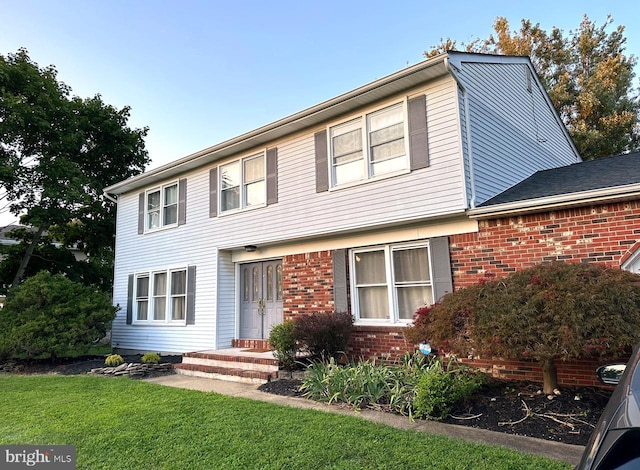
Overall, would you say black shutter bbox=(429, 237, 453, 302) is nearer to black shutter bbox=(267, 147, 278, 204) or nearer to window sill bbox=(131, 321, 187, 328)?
black shutter bbox=(267, 147, 278, 204)

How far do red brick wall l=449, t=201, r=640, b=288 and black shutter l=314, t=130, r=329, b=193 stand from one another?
2887 millimetres

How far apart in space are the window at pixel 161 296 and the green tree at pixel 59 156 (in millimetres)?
5583

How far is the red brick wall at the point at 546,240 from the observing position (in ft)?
19.4

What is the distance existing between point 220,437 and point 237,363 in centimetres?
423

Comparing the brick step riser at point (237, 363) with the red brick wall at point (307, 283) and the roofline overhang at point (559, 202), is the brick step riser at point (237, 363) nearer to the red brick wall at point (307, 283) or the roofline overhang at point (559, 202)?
the red brick wall at point (307, 283)

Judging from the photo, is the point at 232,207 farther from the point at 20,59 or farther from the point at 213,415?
the point at 20,59

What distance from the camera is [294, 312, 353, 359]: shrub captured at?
759 cm

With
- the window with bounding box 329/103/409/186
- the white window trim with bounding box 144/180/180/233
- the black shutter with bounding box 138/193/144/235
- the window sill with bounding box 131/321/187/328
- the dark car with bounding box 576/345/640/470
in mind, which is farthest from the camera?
the black shutter with bounding box 138/193/144/235

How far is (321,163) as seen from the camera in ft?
29.3

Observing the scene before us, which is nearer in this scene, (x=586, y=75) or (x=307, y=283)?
(x=307, y=283)

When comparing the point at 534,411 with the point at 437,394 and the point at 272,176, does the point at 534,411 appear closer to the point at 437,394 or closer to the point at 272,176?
the point at 437,394

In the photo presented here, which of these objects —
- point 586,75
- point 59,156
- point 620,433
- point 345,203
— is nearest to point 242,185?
point 345,203

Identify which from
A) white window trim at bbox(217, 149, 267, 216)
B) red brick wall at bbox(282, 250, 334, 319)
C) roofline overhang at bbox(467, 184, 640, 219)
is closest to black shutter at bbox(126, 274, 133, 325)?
white window trim at bbox(217, 149, 267, 216)

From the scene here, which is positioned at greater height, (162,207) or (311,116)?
(311,116)
